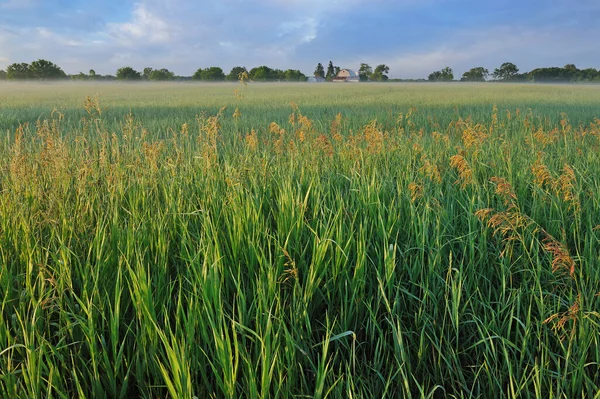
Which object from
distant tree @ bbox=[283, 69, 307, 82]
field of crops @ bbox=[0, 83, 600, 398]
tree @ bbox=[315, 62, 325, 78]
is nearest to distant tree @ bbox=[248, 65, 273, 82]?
distant tree @ bbox=[283, 69, 307, 82]

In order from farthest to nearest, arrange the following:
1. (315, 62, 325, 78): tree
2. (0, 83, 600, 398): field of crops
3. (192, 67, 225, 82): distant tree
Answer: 1. (315, 62, 325, 78): tree
2. (192, 67, 225, 82): distant tree
3. (0, 83, 600, 398): field of crops

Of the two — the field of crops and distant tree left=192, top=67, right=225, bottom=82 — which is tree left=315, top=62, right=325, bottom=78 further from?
the field of crops

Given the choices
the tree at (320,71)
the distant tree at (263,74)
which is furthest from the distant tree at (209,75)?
the tree at (320,71)

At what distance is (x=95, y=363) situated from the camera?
4.01ft

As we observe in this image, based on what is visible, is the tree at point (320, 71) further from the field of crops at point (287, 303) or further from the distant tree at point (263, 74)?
the field of crops at point (287, 303)

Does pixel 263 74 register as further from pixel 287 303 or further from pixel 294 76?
pixel 287 303

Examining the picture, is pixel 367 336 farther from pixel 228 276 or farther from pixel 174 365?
pixel 174 365

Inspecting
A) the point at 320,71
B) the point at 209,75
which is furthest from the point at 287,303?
the point at 320,71

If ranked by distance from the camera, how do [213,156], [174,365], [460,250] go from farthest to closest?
1. [213,156]
2. [460,250]
3. [174,365]

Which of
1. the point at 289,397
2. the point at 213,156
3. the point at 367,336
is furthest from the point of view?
the point at 213,156

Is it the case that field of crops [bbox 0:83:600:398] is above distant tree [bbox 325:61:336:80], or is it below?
below

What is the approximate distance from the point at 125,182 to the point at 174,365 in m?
2.18

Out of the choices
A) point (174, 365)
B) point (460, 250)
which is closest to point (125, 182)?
point (174, 365)

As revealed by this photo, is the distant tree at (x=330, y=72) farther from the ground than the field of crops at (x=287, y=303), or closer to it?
farther from the ground
